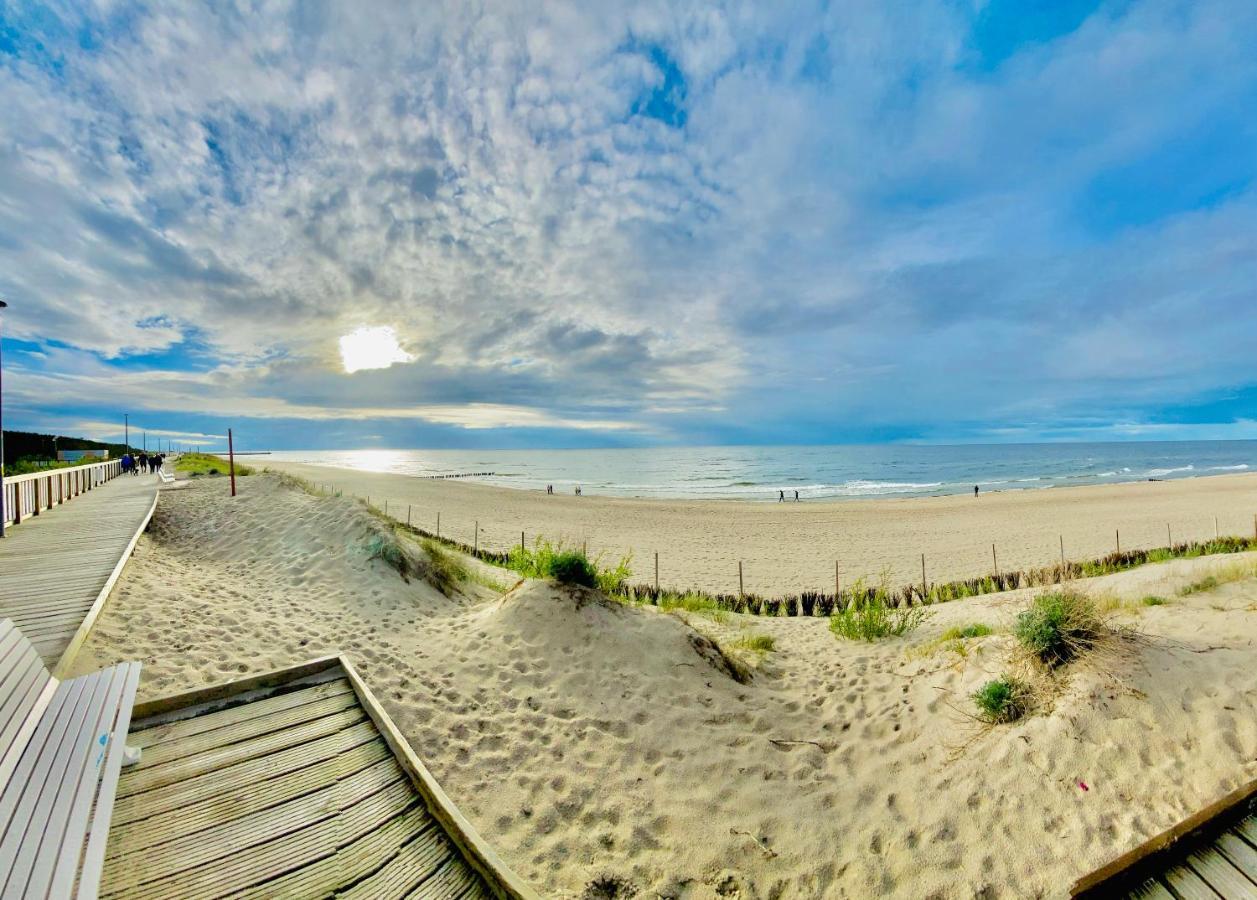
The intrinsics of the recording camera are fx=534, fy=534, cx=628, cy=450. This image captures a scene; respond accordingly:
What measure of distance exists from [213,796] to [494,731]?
268cm

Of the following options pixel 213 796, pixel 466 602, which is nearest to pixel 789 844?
pixel 213 796

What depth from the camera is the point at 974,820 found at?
414cm

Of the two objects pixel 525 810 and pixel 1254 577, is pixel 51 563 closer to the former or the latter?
pixel 525 810

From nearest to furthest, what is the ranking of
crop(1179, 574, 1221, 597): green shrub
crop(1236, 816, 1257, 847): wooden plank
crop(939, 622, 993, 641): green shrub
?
crop(1236, 816, 1257, 847): wooden plank < crop(939, 622, 993, 641): green shrub < crop(1179, 574, 1221, 597): green shrub

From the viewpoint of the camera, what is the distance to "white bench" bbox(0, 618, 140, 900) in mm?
2346

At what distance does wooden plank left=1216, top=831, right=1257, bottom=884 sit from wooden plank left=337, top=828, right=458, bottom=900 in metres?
4.58

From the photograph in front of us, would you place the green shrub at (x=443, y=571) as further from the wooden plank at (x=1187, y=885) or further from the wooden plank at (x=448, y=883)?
the wooden plank at (x=1187, y=885)

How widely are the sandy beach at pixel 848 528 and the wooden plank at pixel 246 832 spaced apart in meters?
12.5

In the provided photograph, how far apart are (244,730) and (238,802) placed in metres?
0.76

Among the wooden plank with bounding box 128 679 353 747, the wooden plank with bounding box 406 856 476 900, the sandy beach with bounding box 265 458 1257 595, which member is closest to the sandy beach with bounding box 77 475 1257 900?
the wooden plank with bounding box 406 856 476 900

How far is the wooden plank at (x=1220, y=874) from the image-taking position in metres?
2.99

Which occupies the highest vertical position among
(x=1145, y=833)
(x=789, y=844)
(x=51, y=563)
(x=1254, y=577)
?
(x=51, y=563)

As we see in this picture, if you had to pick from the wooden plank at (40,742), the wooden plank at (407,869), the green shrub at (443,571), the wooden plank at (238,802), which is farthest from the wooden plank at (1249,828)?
the green shrub at (443,571)

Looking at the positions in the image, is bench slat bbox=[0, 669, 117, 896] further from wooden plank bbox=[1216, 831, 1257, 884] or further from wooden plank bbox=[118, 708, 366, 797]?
wooden plank bbox=[1216, 831, 1257, 884]
